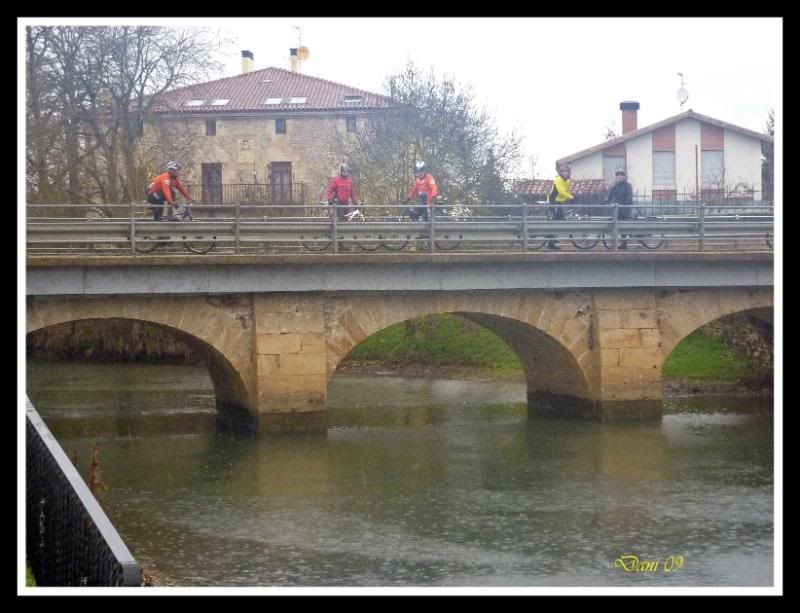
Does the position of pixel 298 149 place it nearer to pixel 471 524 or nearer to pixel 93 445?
pixel 93 445

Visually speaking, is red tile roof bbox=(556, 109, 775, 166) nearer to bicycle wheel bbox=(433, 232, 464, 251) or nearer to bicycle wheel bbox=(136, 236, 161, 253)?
bicycle wheel bbox=(433, 232, 464, 251)

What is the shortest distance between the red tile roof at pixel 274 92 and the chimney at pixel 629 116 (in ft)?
28.6

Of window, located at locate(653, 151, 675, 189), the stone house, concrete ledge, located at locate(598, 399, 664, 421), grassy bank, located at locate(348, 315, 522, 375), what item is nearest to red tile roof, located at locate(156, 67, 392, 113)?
the stone house

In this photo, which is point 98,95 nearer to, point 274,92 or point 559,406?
point 274,92

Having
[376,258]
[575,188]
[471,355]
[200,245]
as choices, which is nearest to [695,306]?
[376,258]

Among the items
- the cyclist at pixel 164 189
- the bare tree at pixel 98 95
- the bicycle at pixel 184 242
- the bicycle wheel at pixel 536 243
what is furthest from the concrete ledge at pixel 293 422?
the bare tree at pixel 98 95

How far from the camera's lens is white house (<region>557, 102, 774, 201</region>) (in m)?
44.7

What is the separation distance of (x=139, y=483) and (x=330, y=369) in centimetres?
470

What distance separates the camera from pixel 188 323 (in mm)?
22656

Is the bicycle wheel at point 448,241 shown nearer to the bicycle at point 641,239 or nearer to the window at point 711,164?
the bicycle at point 641,239

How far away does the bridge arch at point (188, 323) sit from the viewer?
21.9 m

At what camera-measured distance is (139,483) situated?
19828 millimetres
